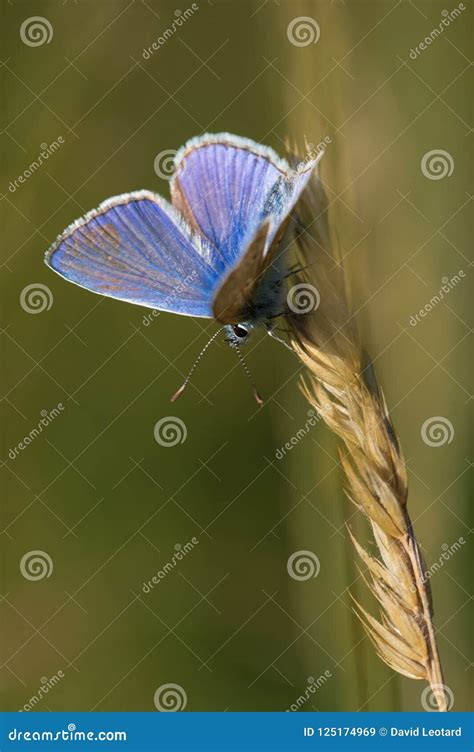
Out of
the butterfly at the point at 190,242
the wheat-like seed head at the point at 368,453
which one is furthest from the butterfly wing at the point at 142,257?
the wheat-like seed head at the point at 368,453

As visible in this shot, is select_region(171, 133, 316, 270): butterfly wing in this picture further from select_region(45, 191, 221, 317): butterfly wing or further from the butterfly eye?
the butterfly eye

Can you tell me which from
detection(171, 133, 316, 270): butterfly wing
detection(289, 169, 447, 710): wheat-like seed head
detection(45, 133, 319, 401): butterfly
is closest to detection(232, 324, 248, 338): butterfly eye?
detection(45, 133, 319, 401): butterfly

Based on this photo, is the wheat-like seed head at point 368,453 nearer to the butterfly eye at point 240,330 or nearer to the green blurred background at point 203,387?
the green blurred background at point 203,387

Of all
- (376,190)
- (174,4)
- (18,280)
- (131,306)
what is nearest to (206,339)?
(131,306)

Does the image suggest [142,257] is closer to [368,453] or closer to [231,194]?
[231,194]

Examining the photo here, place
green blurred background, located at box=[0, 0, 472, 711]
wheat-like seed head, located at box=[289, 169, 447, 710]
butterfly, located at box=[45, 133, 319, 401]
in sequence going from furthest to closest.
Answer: butterfly, located at box=[45, 133, 319, 401] < green blurred background, located at box=[0, 0, 472, 711] < wheat-like seed head, located at box=[289, 169, 447, 710]

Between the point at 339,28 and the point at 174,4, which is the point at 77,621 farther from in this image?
the point at 174,4
